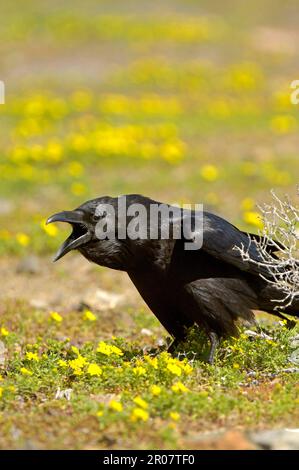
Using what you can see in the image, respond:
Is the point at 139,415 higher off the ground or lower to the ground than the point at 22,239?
lower

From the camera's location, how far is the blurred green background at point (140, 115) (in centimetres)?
1209

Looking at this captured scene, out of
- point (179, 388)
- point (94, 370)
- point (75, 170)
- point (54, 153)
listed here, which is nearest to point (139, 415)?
point (179, 388)

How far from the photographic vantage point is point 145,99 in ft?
63.7

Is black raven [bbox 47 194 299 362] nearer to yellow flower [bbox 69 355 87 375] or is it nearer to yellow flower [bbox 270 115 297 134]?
yellow flower [bbox 69 355 87 375]

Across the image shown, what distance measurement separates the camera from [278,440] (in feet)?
14.1

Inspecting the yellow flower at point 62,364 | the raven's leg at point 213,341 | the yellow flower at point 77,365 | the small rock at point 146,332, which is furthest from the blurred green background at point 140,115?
the yellow flower at point 77,365

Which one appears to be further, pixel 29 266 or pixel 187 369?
pixel 29 266

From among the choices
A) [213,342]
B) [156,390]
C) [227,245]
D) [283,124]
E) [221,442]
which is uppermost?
[283,124]

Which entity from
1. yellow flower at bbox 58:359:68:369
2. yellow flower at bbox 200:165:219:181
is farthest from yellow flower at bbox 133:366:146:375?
yellow flower at bbox 200:165:219:181

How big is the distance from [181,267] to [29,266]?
13.3 ft

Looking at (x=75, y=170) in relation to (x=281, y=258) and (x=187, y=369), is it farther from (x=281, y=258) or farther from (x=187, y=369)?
(x=187, y=369)
